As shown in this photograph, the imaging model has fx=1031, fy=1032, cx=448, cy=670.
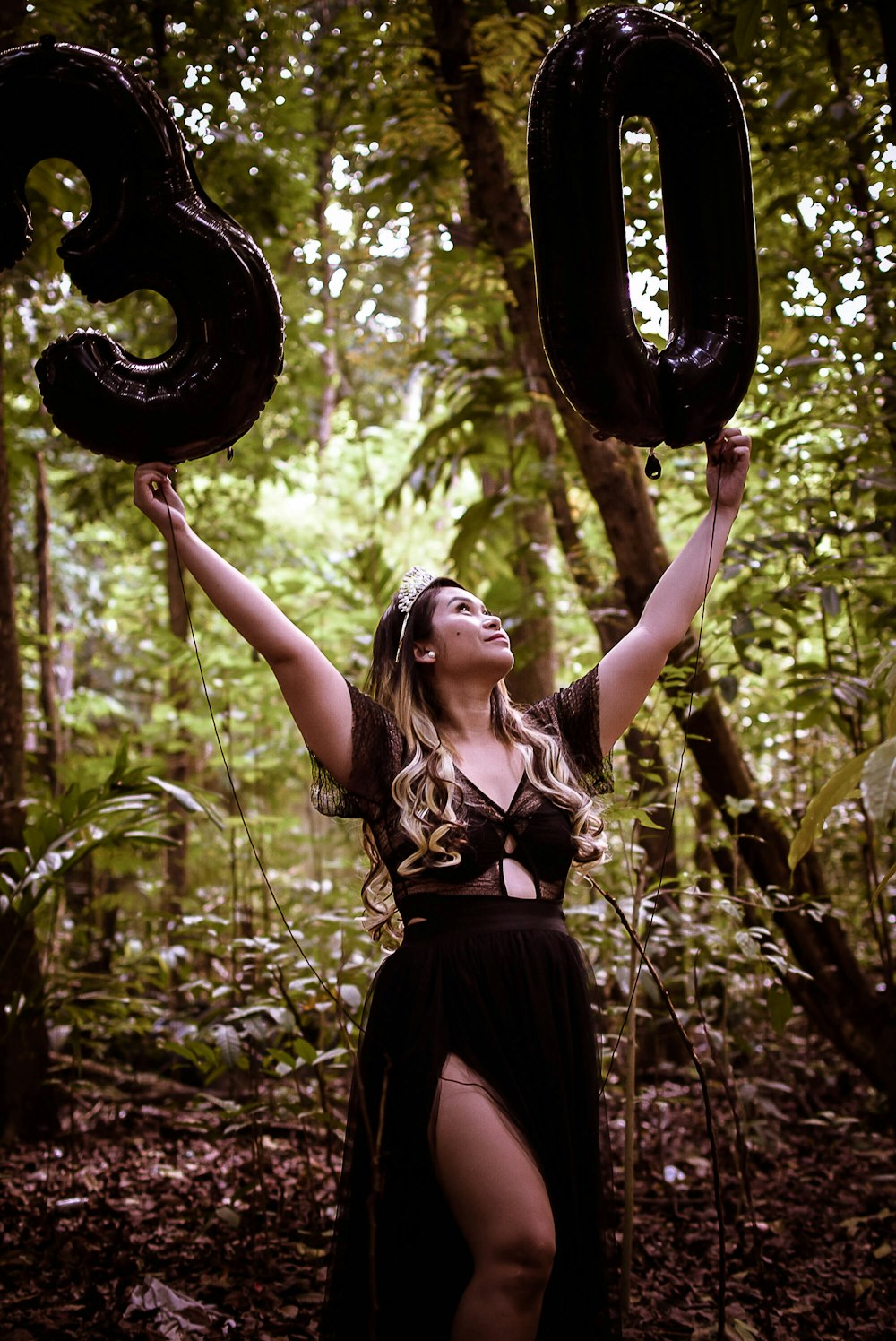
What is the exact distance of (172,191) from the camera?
1.98m

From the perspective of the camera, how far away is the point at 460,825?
82.0 inches

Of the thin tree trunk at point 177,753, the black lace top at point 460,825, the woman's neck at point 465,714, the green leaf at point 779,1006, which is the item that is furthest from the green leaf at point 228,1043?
the thin tree trunk at point 177,753

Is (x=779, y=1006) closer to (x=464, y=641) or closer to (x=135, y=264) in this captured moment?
A: (x=464, y=641)

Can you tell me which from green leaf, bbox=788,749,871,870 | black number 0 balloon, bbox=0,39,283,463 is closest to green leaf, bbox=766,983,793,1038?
green leaf, bbox=788,749,871,870

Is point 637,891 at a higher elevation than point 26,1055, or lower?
higher

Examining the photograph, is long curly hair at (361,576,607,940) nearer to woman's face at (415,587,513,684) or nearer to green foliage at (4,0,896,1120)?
woman's face at (415,587,513,684)

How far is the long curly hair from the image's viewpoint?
82.1 inches

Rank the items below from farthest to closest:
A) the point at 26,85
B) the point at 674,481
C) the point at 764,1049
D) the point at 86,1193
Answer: the point at 674,481, the point at 764,1049, the point at 86,1193, the point at 26,85

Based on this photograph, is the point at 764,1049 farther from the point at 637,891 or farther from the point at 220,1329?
the point at 220,1329

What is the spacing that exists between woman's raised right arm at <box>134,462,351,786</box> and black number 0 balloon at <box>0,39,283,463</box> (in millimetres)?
86

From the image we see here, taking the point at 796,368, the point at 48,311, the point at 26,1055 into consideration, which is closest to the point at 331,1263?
the point at 26,1055

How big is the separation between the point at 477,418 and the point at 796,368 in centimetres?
220

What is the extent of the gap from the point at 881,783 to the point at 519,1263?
1.12m

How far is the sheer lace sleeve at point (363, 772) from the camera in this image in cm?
215
